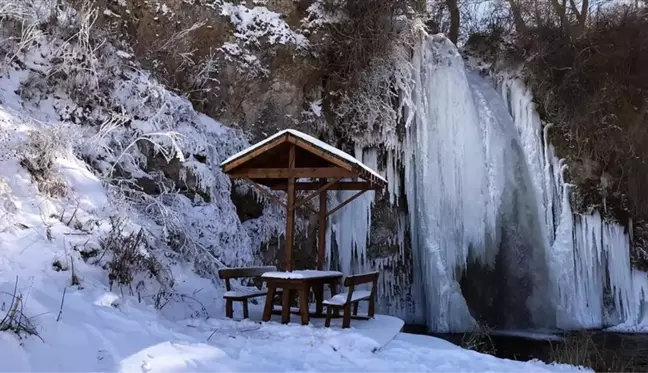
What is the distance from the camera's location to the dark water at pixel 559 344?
878 centimetres

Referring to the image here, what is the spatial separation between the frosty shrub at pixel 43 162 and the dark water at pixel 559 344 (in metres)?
6.06

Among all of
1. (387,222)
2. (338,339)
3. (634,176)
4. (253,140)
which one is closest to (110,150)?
(253,140)

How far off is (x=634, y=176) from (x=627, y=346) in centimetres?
473

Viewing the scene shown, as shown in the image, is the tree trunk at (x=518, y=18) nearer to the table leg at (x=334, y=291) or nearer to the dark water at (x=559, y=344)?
the dark water at (x=559, y=344)

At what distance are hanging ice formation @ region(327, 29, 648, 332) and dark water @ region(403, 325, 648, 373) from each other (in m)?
0.75

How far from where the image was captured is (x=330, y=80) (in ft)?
42.1

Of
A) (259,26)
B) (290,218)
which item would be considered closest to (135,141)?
(290,218)

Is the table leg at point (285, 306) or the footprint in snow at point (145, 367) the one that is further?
the table leg at point (285, 306)

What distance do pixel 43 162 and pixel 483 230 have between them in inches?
349

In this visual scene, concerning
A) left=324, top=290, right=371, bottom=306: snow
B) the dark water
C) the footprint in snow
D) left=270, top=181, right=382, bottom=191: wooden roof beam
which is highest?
left=270, top=181, right=382, bottom=191: wooden roof beam

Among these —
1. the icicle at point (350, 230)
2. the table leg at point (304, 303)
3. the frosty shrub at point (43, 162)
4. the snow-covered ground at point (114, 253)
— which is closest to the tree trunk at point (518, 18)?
the icicle at point (350, 230)

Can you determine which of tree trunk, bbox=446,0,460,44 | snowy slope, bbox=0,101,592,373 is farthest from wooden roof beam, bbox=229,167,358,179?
tree trunk, bbox=446,0,460,44

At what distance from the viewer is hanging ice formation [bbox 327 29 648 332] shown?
39.6 ft

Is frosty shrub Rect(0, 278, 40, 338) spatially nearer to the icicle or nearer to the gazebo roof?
the gazebo roof
